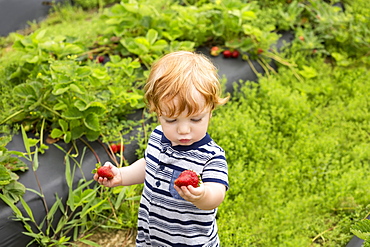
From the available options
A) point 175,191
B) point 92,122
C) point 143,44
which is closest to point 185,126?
point 175,191

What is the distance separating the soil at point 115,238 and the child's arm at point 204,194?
1.13m

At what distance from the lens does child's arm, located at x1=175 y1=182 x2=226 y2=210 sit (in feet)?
4.21

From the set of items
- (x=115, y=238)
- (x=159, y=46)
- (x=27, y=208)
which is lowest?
(x=115, y=238)

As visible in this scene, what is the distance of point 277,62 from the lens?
150 inches

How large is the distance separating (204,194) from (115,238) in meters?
1.24

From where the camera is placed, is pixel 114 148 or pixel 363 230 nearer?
pixel 363 230

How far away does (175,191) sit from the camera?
1.52 m

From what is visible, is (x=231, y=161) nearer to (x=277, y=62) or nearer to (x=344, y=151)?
(x=344, y=151)

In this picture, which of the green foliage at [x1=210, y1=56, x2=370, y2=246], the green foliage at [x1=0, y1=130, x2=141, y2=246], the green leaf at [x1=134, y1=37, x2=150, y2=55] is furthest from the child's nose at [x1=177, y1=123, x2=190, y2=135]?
the green leaf at [x1=134, y1=37, x2=150, y2=55]

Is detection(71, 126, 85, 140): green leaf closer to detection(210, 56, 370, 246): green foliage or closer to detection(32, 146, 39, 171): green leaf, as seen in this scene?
detection(32, 146, 39, 171): green leaf

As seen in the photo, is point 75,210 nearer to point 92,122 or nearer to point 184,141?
point 92,122

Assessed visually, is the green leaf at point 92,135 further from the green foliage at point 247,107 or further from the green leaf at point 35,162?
the green leaf at point 35,162

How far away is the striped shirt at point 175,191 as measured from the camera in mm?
1510

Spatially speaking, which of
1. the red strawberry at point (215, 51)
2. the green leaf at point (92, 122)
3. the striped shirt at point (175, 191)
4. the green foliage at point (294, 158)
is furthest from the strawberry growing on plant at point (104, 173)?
the red strawberry at point (215, 51)
